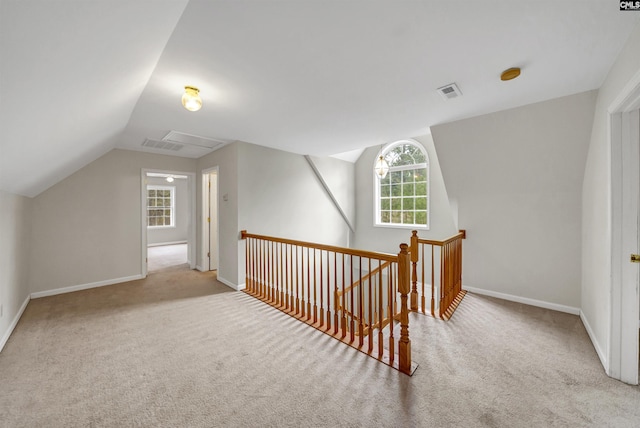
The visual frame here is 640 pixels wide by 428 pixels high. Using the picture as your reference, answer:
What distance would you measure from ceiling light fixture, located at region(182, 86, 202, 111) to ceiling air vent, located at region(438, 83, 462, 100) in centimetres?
225

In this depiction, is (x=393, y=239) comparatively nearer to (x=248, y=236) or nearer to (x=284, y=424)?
(x=248, y=236)

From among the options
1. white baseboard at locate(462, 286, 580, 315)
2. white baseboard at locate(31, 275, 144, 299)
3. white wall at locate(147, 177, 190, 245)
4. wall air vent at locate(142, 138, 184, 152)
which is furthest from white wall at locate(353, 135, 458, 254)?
white wall at locate(147, 177, 190, 245)

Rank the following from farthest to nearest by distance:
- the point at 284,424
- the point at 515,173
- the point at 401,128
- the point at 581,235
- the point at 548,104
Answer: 1. the point at 401,128
2. the point at 515,173
3. the point at 581,235
4. the point at 548,104
5. the point at 284,424

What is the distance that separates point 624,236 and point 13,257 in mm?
5609

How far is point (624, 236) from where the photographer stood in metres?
1.69

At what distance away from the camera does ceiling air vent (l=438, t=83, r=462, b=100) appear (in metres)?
2.14

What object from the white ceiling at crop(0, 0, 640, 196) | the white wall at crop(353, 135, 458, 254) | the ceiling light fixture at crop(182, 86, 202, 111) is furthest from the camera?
the white wall at crop(353, 135, 458, 254)

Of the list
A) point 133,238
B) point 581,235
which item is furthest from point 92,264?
point 581,235

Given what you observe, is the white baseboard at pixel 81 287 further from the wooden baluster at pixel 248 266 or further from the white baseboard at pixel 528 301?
the white baseboard at pixel 528 301

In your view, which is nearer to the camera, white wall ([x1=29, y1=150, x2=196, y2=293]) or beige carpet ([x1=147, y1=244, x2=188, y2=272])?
white wall ([x1=29, y1=150, x2=196, y2=293])

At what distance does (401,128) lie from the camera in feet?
10.8

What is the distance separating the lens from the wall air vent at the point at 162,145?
12.5 ft

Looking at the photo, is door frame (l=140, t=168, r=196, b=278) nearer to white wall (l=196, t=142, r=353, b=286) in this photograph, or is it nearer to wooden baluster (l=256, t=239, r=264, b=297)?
white wall (l=196, t=142, r=353, b=286)

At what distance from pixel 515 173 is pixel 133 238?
19.8 ft
